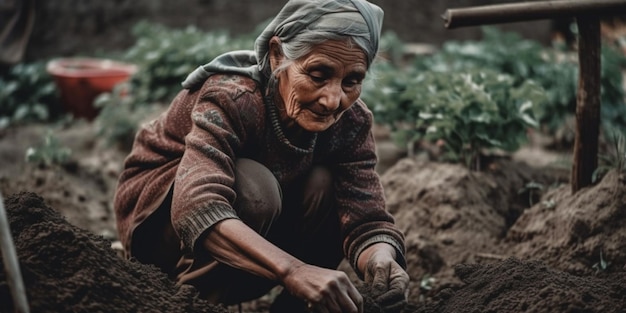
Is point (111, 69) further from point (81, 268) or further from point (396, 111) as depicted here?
point (81, 268)

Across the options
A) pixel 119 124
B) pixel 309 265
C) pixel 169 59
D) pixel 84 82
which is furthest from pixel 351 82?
pixel 84 82

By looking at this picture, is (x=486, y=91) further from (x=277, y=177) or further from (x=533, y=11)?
(x=277, y=177)

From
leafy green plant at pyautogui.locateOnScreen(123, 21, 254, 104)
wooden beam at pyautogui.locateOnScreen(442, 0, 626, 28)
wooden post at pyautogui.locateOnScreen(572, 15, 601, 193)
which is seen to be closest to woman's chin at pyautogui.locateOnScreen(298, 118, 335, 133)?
wooden beam at pyautogui.locateOnScreen(442, 0, 626, 28)

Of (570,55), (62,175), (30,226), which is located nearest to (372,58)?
(30,226)

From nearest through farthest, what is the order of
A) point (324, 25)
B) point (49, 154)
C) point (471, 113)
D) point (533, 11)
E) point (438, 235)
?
point (324, 25) < point (533, 11) < point (438, 235) < point (471, 113) < point (49, 154)

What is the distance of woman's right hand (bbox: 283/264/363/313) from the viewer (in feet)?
7.94

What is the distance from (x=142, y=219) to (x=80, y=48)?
5.03 m

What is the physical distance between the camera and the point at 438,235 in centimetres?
395

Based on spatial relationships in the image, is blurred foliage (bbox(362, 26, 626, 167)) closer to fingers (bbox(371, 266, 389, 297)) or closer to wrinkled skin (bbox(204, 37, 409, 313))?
wrinkled skin (bbox(204, 37, 409, 313))

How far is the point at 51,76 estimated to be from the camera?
6895 millimetres

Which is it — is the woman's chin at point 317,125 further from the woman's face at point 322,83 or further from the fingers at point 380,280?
the fingers at point 380,280

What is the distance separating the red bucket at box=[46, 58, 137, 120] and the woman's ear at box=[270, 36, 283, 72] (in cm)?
370

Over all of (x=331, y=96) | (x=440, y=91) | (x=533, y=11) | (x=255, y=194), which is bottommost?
(x=440, y=91)

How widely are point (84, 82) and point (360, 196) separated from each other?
Result: 3.92 metres
